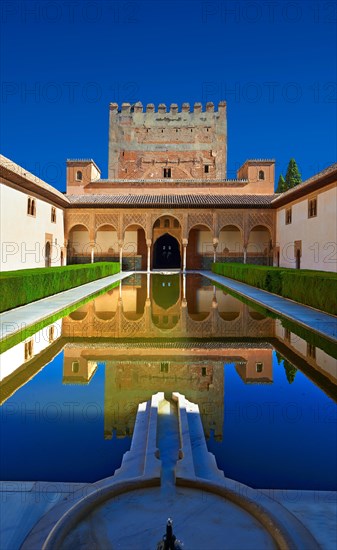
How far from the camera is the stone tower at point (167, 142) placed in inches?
1444

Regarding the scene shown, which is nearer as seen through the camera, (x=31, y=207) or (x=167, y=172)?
(x=31, y=207)

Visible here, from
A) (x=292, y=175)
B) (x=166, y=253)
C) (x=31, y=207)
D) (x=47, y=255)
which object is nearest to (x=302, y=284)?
(x=31, y=207)

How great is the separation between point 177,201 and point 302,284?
58.3ft

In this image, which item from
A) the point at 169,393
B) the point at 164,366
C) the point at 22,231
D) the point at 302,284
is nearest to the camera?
the point at 169,393

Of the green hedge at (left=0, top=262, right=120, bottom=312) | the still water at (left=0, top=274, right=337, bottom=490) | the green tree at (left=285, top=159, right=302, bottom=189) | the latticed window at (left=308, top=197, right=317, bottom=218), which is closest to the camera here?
the still water at (left=0, top=274, right=337, bottom=490)

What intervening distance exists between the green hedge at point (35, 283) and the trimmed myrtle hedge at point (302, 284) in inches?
272

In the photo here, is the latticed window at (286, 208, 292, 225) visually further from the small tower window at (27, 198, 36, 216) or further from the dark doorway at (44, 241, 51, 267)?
the small tower window at (27, 198, 36, 216)

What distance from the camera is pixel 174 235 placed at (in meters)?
31.1

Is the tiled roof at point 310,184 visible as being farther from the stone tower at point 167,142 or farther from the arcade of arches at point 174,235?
the stone tower at point 167,142

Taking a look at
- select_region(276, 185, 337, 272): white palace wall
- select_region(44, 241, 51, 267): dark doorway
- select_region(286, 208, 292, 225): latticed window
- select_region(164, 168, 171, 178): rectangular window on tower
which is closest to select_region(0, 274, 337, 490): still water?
select_region(276, 185, 337, 272): white palace wall

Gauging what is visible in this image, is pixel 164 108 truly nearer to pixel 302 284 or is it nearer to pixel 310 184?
pixel 310 184

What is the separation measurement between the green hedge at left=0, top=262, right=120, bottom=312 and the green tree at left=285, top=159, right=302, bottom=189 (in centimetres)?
3422

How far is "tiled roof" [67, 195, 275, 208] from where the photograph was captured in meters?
27.0

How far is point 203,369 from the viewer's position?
196 inches
